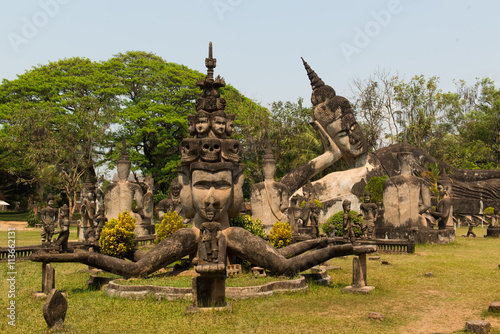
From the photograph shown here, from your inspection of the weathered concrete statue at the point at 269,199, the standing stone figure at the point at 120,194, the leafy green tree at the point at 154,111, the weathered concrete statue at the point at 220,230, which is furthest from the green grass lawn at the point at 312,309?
the leafy green tree at the point at 154,111

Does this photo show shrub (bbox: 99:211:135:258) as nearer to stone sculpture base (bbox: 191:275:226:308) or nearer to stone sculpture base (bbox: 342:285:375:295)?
stone sculpture base (bbox: 191:275:226:308)

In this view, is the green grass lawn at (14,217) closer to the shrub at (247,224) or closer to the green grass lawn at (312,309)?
the green grass lawn at (312,309)

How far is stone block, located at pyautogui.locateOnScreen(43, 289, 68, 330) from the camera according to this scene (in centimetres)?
612

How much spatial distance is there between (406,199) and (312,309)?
1041 cm

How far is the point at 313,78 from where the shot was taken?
2578 cm

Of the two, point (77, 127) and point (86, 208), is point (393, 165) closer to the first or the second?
point (86, 208)

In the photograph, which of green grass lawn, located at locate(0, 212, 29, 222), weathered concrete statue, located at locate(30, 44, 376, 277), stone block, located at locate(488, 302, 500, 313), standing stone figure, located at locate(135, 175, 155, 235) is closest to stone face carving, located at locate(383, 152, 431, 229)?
weathered concrete statue, located at locate(30, 44, 376, 277)

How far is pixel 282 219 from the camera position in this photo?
1712 cm

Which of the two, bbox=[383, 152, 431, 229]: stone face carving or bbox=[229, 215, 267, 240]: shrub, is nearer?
bbox=[229, 215, 267, 240]: shrub

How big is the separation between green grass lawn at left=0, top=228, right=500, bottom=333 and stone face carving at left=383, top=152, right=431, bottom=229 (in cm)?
572

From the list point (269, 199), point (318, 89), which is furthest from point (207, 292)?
point (318, 89)

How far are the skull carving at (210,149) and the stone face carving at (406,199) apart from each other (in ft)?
31.9

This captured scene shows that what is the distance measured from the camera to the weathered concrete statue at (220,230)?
8711 millimetres

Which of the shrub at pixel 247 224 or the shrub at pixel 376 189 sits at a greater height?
the shrub at pixel 376 189
